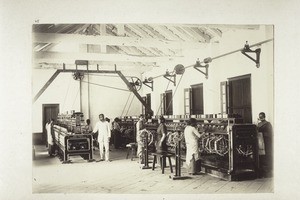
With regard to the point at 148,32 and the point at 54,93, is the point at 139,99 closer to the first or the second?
the point at 54,93

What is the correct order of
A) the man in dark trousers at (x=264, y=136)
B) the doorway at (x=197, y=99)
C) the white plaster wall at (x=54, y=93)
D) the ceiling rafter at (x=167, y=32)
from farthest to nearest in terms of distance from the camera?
the doorway at (x=197, y=99)
the man in dark trousers at (x=264, y=136)
the ceiling rafter at (x=167, y=32)
the white plaster wall at (x=54, y=93)

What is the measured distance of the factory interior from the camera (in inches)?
191

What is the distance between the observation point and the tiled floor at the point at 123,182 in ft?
15.0

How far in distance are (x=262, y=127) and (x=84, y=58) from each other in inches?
154

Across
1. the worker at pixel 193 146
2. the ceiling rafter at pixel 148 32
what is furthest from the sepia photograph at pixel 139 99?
the ceiling rafter at pixel 148 32

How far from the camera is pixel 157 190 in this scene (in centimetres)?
466

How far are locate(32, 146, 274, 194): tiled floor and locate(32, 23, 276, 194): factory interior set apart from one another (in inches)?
0.5

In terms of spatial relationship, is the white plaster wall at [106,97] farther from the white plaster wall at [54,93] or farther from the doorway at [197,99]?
the doorway at [197,99]

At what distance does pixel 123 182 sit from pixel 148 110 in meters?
2.64

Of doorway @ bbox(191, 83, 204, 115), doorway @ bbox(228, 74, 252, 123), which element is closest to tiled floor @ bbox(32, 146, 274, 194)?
doorway @ bbox(228, 74, 252, 123)

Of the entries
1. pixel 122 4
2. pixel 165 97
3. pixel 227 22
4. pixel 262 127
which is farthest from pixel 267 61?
pixel 165 97

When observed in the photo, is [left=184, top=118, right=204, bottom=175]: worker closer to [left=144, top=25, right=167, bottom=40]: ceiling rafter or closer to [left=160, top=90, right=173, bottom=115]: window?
[left=144, top=25, right=167, bottom=40]: ceiling rafter

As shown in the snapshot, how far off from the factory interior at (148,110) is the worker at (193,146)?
0.11 feet
